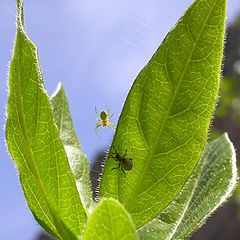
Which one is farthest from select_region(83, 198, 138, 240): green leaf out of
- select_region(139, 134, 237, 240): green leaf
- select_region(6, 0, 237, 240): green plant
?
select_region(139, 134, 237, 240): green leaf

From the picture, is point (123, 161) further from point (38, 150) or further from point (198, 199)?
point (198, 199)

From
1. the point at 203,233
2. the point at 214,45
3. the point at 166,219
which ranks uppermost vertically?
the point at 214,45

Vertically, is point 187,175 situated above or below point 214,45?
below

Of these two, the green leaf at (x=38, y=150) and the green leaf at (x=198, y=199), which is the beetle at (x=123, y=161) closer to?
the green leaf at (x=38, y=150)

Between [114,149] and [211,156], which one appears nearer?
[114,149]

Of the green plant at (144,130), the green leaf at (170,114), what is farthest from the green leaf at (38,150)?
the green leaf at (170,114)

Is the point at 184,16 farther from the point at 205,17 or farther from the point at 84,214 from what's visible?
the point at 84,214

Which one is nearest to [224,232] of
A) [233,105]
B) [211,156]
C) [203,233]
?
[203,233]
